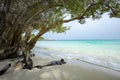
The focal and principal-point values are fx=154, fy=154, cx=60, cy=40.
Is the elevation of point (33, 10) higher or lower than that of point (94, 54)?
higher

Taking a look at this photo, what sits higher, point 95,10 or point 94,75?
point 95,10

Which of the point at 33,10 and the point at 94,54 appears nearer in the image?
the point at 33,10

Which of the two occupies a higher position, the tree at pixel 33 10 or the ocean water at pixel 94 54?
the tree at pixel 33 10

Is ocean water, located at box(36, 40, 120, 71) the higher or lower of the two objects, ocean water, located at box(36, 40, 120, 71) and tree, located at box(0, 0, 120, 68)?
the lower

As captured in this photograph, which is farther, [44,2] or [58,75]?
[44,2]

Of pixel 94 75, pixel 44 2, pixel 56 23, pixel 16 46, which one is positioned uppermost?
pixel 44 2

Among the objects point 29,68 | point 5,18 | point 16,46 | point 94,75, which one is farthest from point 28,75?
point 16,46

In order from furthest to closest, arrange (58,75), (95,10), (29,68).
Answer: (95,10) < (29,68) < (58,75)

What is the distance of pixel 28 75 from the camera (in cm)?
468

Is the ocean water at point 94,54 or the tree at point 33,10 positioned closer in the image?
the tree at point 33,10

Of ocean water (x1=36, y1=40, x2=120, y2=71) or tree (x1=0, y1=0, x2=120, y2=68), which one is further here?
ocean water (x1=36, y1=40, x2=120, y2=71)

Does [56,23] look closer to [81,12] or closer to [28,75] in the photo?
[81,12]

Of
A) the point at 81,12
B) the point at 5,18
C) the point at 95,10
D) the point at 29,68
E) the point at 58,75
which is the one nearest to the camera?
the point at 58,75

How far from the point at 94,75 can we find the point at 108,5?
Answer: 9.60 ft
